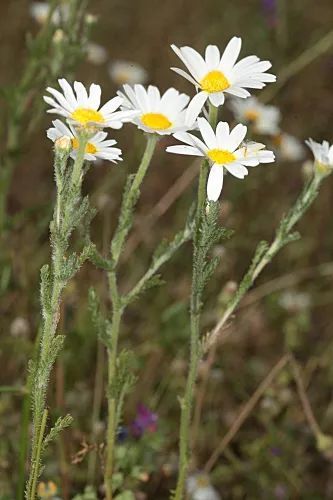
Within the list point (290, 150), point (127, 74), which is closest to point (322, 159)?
point (290, 150)

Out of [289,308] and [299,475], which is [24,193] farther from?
[299,475]

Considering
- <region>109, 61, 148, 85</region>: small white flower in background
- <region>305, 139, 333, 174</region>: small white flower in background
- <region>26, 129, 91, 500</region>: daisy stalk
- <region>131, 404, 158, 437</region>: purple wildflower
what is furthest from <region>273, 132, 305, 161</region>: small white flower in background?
<region>26, 129, 91, 500</region>: daisy stalk

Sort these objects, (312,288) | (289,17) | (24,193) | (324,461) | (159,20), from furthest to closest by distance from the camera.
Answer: (159,20) < (289,17) < (24,193) < (312,288) < (324,461)

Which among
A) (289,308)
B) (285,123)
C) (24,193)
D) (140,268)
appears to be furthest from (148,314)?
(285,123)

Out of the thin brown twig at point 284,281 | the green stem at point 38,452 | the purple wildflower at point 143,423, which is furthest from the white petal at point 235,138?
the thin brown twig at point 284,281

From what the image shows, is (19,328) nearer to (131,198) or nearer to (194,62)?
(131,198)

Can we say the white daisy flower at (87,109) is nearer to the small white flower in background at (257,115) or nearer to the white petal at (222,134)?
the white petal at (222,134)

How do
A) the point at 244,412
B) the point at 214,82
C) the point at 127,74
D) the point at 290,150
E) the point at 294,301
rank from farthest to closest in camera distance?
the point at 127,74 < the point at 290,150 < the point at 294,301 < the point at 244,412 < the point at 214,82
